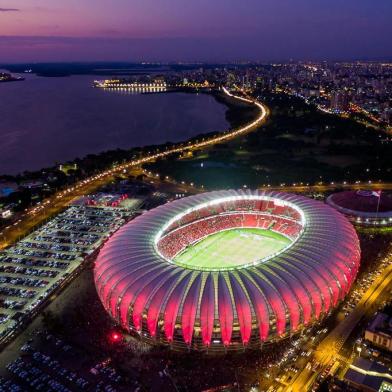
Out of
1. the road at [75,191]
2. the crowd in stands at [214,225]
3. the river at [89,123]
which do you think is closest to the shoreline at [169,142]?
the river at [89,123]

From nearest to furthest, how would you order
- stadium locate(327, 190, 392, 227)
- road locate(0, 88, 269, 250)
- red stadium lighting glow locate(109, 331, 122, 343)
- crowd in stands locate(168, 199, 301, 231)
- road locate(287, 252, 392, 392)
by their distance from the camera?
road locate(287, 252, 392, 392) → red stadium lighting glow locate(109, 331, 122, 343) → crowd in stands locate(168, 199, 301, 231) → stadium locate(327, 190, 392, 227) → road locate(0, 88, 269, 250)

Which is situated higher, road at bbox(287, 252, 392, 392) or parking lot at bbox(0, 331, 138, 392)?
road at bbox(287, 252, 392, 392)

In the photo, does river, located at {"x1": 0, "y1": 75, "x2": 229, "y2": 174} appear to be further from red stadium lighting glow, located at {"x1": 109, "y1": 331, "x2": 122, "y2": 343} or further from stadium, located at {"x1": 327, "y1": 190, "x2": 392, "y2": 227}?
stadium, located at {"x1": 327, "y1": 190, "x2": 392, "y2": 227}

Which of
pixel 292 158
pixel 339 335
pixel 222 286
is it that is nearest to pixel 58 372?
pixel 222 286

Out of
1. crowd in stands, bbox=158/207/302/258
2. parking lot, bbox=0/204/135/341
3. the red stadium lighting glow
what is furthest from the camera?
crowd in stands, bbox=158/207/302/258

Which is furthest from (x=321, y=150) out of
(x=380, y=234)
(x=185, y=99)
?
(x=185, y=99)

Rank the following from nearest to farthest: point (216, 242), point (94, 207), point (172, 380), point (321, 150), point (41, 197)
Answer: point (172, 380), point (216, 242), point (94, 207), point (41, 197), point (321, 150)

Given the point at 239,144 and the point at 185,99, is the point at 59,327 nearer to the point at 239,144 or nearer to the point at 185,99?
the point at 239,144

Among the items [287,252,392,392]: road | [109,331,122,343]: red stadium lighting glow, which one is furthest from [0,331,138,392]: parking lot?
[287,252,392,392]: road
